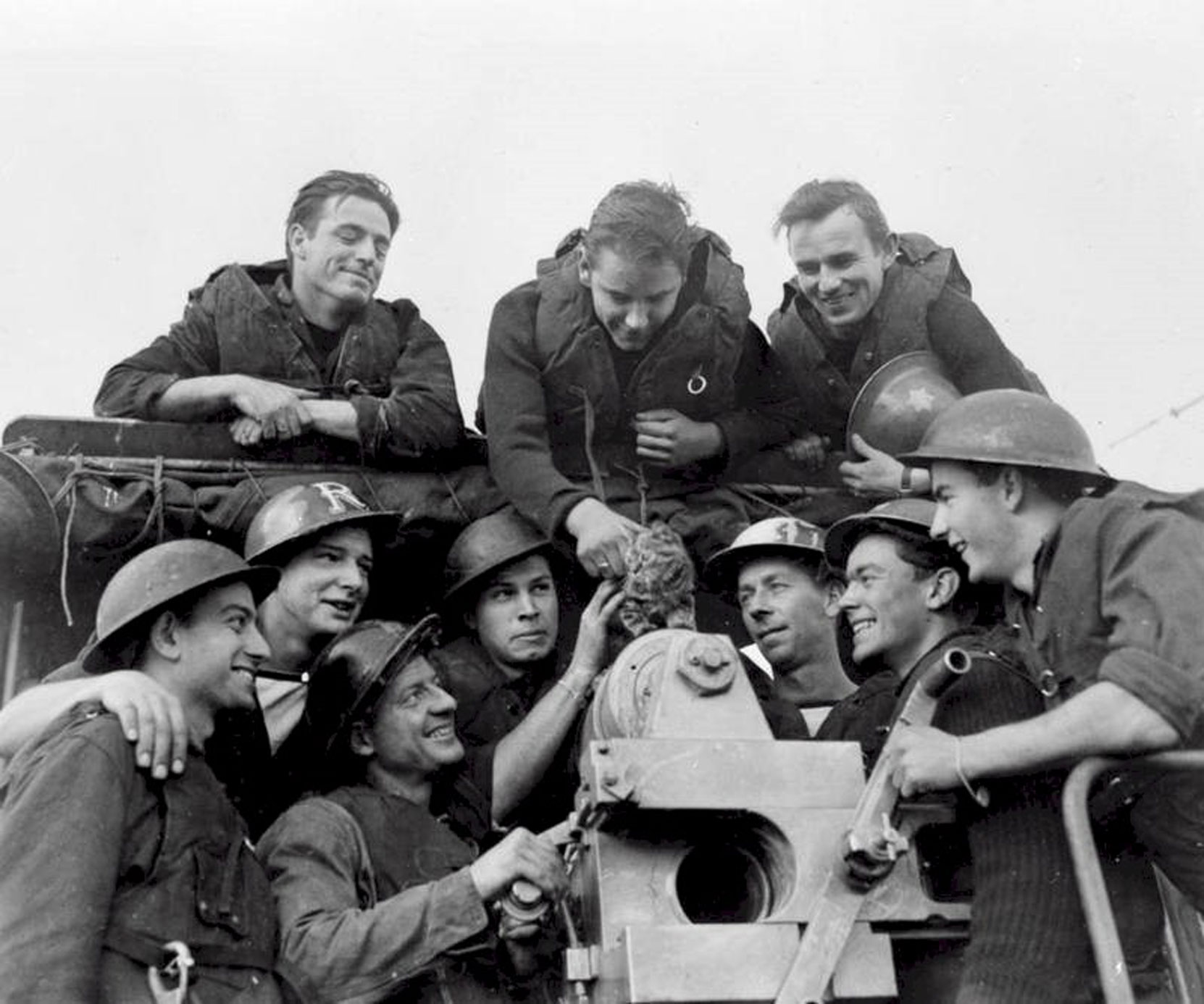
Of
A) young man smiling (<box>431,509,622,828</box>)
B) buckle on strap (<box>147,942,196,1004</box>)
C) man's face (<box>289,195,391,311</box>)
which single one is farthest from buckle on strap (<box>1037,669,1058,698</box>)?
man's face (<box>289,195,391,311</box>)

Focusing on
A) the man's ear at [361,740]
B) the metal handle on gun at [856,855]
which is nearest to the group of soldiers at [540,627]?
the man's ear at [361,740]

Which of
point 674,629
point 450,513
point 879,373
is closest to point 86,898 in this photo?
point 674,629

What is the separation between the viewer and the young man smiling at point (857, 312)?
7.98 m

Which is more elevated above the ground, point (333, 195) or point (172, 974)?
point (333, 195)

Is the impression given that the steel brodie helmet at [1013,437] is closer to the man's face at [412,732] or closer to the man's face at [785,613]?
the man's face at [785,613]

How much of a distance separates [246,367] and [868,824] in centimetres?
447

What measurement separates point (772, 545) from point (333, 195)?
3209 mm

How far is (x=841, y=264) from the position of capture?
323 inches

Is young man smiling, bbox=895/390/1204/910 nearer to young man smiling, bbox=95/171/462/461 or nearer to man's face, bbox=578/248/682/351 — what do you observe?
man's face, bbox=578/248/682/351

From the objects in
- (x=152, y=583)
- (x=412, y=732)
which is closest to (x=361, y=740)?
(x=412, y=732)

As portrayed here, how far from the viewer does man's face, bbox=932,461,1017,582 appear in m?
5.45

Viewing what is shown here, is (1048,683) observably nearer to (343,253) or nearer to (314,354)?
(314,354)

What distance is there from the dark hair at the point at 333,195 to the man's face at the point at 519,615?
240 cm

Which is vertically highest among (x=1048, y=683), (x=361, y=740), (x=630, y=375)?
(x=630, y=375)
